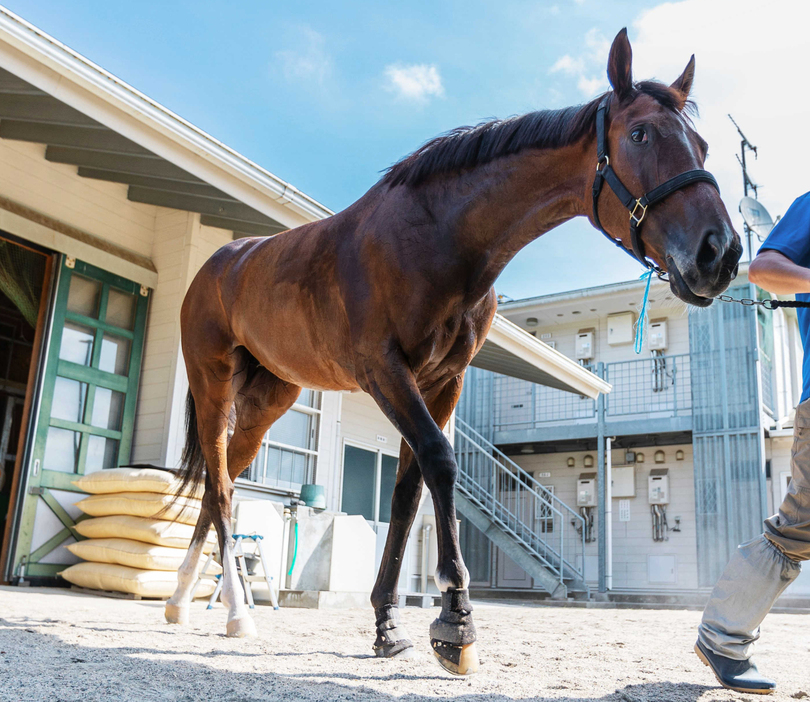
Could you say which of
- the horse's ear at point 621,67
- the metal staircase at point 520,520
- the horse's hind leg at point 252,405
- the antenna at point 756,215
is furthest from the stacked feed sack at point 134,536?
the antenna at point 756,215

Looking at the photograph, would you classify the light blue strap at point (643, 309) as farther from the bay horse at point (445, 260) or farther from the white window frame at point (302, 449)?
the white window frame at point (302, 449)

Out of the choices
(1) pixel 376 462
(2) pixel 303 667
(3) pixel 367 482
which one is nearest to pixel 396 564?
(2) pixel 303 667

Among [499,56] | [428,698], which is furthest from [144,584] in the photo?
[499,56]

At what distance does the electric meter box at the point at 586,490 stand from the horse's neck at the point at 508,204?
1525 cm

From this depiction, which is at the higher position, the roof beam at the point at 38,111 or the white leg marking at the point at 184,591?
the roof beam at the point at 38,111

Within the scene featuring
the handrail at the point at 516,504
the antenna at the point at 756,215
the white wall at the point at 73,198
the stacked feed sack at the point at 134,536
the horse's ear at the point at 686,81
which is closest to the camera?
the horse's ear at the point at 686,81

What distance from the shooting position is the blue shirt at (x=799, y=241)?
2273 millimetres

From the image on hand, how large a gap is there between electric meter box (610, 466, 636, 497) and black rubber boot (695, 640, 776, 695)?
1519cm

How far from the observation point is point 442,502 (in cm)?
222

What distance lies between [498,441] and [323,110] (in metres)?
8.91

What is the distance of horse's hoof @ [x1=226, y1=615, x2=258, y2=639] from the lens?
302 cm

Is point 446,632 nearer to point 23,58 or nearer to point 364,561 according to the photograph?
point 23,58

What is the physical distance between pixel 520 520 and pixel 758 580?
Answer: 1459cm

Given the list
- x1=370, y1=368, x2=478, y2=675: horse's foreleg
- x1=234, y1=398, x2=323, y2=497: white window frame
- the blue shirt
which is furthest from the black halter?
x1=234, y1=398, x2=323, y2=497: white window frame
